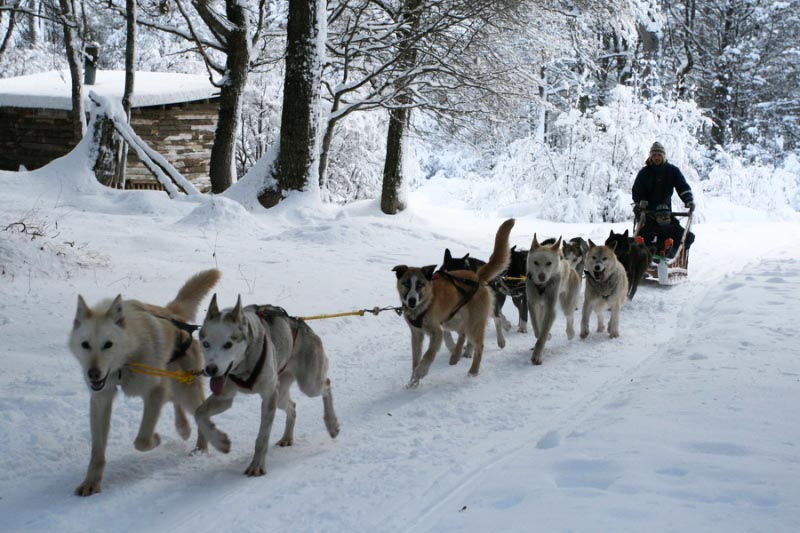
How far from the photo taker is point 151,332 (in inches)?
151

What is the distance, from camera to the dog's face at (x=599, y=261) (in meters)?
7.29

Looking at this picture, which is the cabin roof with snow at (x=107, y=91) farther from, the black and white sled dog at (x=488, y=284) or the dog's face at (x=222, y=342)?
the dog's face at (x=222, y=342)

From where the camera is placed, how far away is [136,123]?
1828 centimetres

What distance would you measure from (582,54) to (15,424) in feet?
54.0

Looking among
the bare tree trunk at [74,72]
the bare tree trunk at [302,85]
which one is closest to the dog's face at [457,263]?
the bare tree trunk at [302,85]

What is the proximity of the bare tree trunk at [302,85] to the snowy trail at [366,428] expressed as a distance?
380 centimetres

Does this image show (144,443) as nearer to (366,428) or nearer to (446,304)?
(366,428)

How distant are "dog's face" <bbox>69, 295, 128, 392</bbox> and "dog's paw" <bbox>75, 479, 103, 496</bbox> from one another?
45 centimetres

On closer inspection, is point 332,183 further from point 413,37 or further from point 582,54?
point 413,37

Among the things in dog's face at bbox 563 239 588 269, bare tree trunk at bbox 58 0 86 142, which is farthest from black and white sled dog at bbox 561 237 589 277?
bare tree trunk at bbox 58 0 86 142

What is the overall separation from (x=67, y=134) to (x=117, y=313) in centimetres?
1712

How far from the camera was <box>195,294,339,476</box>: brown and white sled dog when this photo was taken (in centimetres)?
363

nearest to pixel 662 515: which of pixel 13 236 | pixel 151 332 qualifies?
pixel 151 332

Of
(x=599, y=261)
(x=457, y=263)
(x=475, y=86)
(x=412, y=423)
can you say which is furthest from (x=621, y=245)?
(x=475, y=86)
